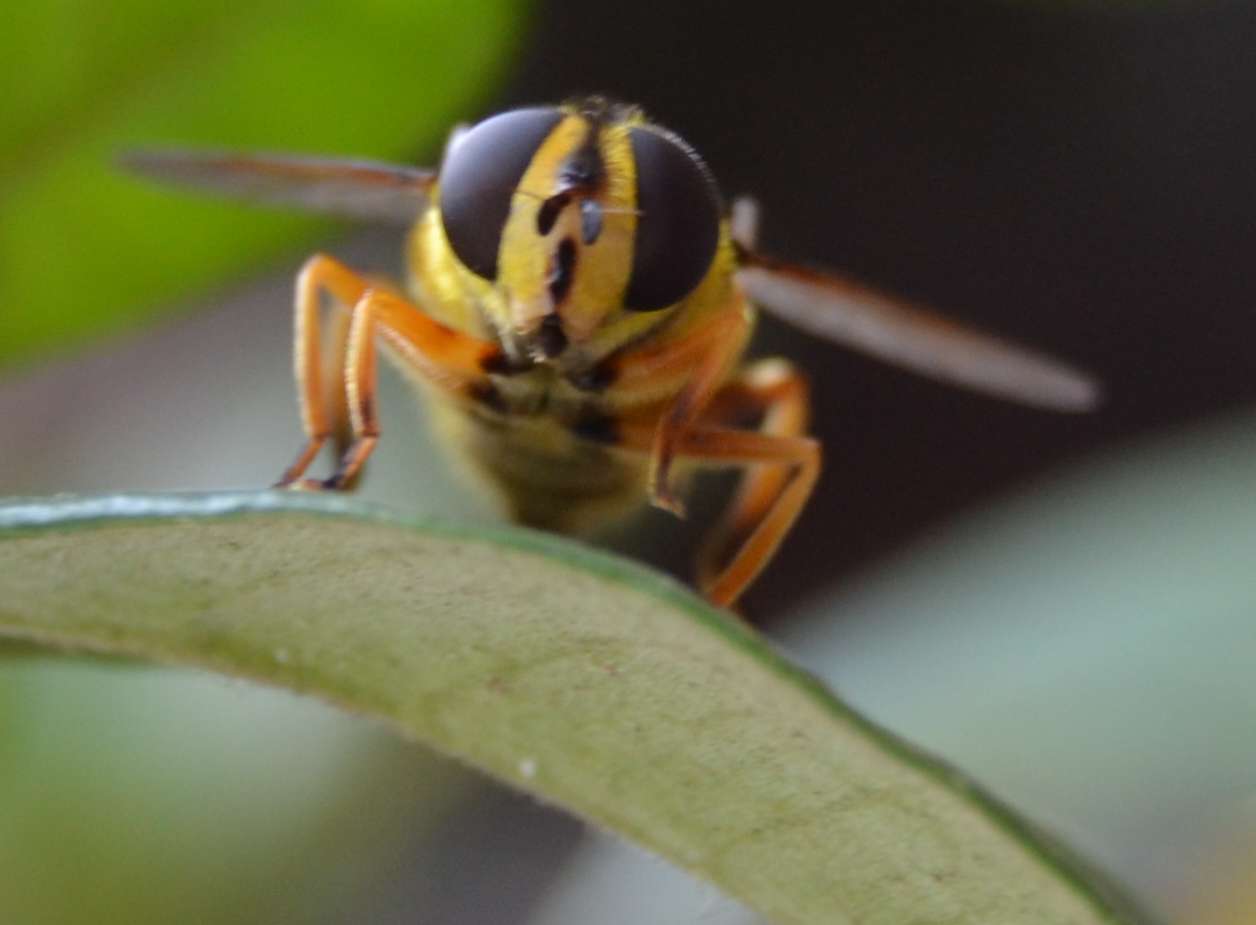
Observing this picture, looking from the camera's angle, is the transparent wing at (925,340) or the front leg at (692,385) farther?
the transparent wing at (925,340)

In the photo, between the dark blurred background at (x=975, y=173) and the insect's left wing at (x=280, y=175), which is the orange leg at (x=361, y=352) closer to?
the insect's left wing at (x=280, y=175)

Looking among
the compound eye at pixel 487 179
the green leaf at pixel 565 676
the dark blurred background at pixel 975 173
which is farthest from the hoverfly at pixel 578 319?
the dark blurred background at pixel 975 173

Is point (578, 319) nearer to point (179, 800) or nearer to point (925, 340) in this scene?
point (925, 340)

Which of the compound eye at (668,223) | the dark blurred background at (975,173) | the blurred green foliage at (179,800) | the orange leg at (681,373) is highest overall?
the compound eye at (668,223)

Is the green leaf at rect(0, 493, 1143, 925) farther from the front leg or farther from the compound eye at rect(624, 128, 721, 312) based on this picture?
the compound eye at rect(624, 128, 721, 312)

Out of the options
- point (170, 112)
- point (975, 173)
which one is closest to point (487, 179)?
point (170, 112)

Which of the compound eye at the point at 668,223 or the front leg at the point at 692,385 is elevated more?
the compound eye at the point at 668,223
